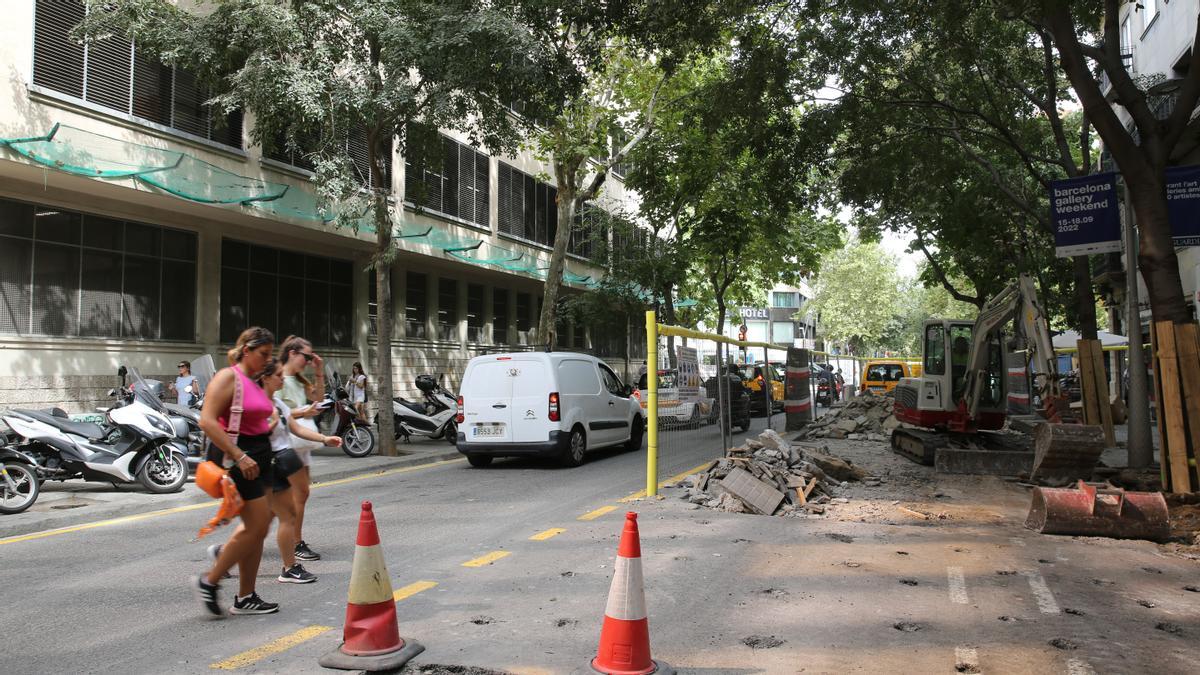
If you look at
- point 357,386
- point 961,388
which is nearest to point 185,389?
point 357,386

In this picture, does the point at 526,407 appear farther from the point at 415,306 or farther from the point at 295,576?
the point at 415,306

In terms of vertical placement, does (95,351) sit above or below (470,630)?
above

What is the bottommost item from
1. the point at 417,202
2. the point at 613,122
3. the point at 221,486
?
the point at 221,486

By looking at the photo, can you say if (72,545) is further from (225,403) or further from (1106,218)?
(1106,218)

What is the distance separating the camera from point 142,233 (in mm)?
15227

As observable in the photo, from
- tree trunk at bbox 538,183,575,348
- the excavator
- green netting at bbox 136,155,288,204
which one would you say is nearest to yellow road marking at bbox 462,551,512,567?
the excavator

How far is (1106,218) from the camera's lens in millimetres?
12555

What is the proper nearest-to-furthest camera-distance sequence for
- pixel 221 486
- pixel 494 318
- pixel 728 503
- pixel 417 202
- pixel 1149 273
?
pixel 221 486 < pixel 728 503 < pixel 1149 273 < pixel 417 202 < pixel 494 318

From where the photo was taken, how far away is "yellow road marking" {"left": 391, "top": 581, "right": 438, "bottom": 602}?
555 cm

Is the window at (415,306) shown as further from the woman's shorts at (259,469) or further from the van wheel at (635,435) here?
the woman's shorts at (259,469)

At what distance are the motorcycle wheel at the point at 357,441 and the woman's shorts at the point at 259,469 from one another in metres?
9.81

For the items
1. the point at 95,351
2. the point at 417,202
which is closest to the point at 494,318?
the point at 417,202

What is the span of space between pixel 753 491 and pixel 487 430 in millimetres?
5174

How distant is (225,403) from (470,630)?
196cm
